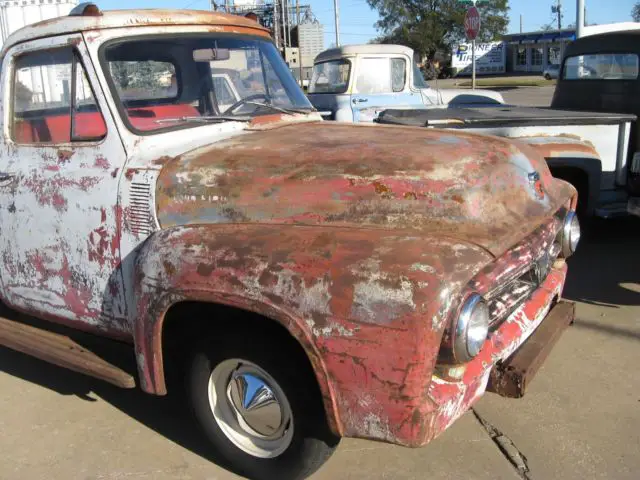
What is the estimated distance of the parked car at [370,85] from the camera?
10.1 meters

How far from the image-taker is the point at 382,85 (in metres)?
10.5

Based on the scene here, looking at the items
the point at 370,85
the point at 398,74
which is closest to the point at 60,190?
the point at 370,85

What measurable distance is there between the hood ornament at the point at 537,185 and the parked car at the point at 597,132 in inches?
83.6

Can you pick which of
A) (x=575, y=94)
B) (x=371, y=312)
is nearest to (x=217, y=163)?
(x=371, y=312)

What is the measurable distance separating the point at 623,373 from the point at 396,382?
2178 mm

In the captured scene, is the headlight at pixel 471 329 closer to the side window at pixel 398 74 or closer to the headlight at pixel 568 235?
the headlight at pixel 568 235

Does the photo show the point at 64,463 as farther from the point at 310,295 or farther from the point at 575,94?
the point at 575,94

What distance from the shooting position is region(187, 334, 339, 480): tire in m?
2.58

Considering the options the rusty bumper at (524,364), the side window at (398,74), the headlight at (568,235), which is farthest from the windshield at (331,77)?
the rusty bumper at (524,364)

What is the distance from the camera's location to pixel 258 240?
8.48 ft

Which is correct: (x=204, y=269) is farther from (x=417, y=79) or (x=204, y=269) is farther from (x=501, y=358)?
(x=417, y=79)

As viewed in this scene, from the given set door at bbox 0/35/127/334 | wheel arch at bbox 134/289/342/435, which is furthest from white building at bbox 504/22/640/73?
wheel arch at bbox 134/289/342/435

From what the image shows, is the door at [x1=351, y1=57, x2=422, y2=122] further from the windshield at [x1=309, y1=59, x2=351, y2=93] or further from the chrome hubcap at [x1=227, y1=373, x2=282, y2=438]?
the chrome hubcap at [x1=227, y1=373, x2=282, y2=438]

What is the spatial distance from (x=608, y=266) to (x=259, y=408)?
157 inches
